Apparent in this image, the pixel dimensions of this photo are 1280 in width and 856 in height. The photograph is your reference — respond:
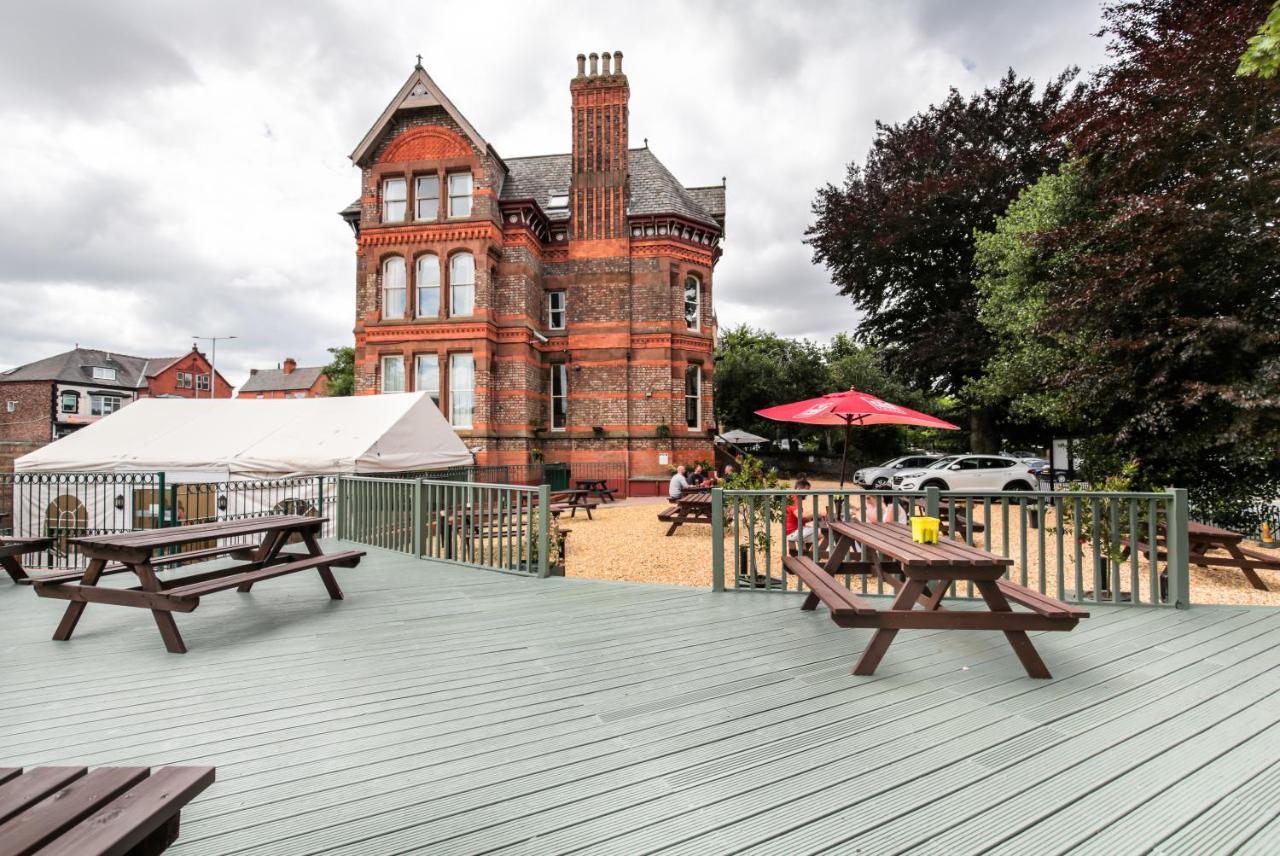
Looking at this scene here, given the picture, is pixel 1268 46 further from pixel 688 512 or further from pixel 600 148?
pixel 600 148

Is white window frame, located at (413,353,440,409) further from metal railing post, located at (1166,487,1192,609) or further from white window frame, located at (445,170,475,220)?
metal railing post, located at (1166,487,1192,609)

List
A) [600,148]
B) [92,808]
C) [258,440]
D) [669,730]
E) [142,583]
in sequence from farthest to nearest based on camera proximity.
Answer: [600,148], [258,440], [142,583], [669,730], [92,808]

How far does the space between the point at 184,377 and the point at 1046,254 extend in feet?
216

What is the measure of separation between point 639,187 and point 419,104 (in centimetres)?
761

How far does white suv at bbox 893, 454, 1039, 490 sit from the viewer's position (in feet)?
58.2

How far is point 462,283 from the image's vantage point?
17.8 m

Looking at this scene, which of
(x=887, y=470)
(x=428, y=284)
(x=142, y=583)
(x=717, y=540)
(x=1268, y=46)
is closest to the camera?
(x=142, y=583)

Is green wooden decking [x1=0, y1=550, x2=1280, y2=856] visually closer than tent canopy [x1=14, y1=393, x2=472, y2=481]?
Yes

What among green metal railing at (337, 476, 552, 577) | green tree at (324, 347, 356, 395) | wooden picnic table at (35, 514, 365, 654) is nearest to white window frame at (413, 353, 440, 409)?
green metal railing at (337, 476, 552, 577)

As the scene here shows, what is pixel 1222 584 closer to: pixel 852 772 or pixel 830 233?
pixel 852 772

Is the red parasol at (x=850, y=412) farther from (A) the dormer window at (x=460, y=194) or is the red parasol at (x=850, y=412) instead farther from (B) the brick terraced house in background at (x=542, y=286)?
(A) the dormer window at (x=460, y=194)

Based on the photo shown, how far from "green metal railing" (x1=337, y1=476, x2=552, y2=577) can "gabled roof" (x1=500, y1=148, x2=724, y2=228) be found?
13.8m

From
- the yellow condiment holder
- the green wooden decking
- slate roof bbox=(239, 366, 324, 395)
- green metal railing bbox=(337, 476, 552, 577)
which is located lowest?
the green wooden decking

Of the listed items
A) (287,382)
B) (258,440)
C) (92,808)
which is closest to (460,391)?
(258,440)
